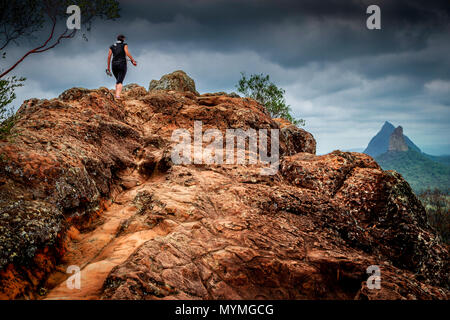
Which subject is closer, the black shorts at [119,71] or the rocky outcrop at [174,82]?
the black shorts at [119,71]

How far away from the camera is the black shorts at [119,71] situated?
13.5 m

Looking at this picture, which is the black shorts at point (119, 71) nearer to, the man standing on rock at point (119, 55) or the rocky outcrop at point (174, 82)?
the man standing on rock at point (119, 55)

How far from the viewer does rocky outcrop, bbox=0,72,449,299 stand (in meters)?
4.45

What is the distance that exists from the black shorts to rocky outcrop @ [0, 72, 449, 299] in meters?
3.35

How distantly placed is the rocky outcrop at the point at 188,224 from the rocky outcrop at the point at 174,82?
43.7 ft

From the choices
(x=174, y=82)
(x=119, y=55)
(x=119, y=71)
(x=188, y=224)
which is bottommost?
(x=188, y=224)

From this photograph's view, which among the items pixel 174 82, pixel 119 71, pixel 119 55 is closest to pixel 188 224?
pixel 119 71

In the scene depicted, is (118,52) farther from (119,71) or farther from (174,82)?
(174,82)

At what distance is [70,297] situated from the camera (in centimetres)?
391

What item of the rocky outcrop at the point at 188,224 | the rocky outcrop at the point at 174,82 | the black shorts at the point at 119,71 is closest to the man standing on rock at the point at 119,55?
the black shorts at the point at 119,71

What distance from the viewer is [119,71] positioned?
1362 cm

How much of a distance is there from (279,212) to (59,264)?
593 centimetres

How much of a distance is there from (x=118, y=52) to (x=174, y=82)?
35.2ft

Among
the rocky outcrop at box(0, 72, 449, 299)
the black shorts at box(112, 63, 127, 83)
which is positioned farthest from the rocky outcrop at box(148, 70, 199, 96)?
the rocky outcrop at box(0, 72, 449, 299)
